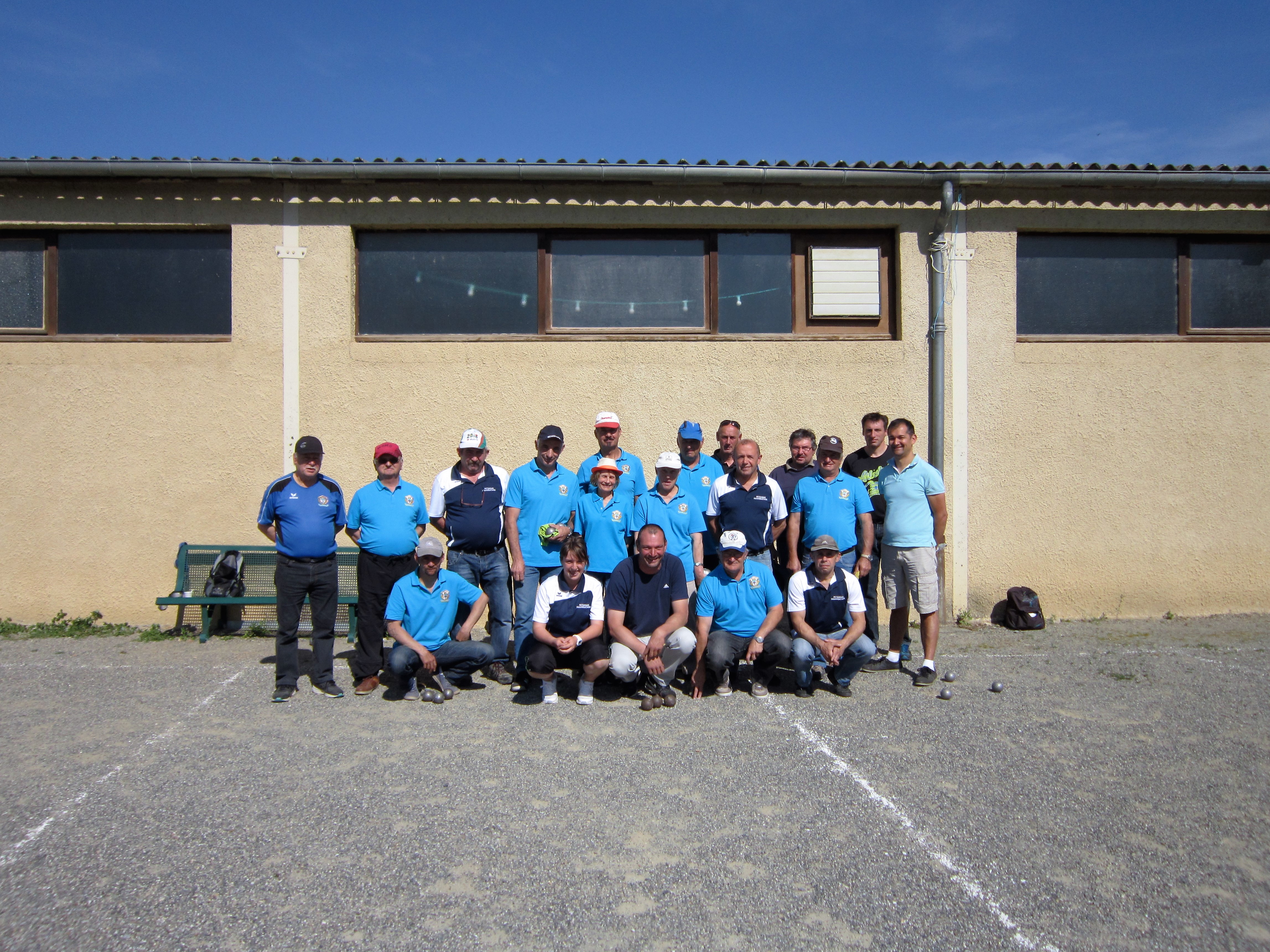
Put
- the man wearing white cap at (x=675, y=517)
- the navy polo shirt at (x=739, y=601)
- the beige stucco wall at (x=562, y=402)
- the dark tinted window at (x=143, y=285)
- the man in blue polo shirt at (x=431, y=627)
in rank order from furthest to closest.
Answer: the dark tinted window at (x=143, y=285) → the beige stucco wall at (x=562, y=402) → the man wearing white cap at (x=675, y=517) → the navy polo shirt at (x=739, y=601) → the man in blue polo shirt at (x=431, y=627)

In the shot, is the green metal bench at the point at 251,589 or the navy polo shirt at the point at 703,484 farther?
the green metal bench at the point at 251,589

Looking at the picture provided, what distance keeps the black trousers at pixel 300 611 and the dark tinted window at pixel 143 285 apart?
10.8 feet

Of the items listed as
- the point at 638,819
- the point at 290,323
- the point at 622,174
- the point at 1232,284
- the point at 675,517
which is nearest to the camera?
the point at 638,819

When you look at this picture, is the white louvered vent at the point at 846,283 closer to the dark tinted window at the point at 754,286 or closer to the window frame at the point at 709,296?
the window frame at the point at 709,296

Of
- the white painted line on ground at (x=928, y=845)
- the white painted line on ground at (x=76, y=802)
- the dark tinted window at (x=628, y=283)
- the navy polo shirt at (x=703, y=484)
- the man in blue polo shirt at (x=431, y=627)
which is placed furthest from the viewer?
the dark tinted window at (x=628, y=283)

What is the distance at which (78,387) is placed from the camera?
25.4 ft

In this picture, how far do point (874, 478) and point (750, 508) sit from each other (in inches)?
50.8

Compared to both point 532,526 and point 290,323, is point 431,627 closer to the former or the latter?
point 532,526

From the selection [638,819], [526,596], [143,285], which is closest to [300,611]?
[526,596]

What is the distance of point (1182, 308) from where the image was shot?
8.38 metres

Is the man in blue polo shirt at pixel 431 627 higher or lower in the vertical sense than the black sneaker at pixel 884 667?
higher

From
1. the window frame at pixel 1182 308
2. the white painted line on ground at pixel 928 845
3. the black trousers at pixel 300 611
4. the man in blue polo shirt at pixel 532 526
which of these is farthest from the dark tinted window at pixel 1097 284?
the black trousers at pixel 300 611

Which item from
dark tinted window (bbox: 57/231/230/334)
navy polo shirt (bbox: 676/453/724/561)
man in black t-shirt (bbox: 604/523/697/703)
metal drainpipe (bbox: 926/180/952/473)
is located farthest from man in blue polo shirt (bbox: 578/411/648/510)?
dark tinted window (bbox: 57/231/230/334)

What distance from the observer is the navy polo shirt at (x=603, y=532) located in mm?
5949
